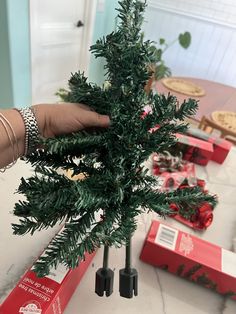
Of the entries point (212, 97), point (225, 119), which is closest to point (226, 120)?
point (225, 119)

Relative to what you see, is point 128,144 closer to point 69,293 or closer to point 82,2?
point 69,293

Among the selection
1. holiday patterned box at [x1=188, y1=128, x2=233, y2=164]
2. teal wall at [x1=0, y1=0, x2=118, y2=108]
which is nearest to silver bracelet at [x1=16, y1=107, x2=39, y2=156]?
holiday patterned box at [x1=188, y1=128, x2=233, y2=164]

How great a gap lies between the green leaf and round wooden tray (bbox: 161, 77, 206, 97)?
69 cm

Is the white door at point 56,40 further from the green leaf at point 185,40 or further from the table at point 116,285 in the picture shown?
the table at point 116,285

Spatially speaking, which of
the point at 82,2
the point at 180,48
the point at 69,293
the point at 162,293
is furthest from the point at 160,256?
the point at 180,48

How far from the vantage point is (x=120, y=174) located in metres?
0.34

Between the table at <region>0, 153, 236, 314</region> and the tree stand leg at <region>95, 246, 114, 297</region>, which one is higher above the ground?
the tree stand leg at <region>95, 246, 114, 297</region>

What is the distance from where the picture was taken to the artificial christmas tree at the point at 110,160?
0.31m

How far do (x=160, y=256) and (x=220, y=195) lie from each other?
1.26ft

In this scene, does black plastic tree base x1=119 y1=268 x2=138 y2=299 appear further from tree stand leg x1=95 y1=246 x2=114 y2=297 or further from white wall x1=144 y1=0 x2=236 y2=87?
white wall x1=144 y1=0 x2=236 y2=87

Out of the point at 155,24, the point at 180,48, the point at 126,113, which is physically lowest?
the point at 180,48

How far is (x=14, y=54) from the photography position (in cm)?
172

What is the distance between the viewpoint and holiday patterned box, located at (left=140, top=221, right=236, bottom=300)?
0.52 meters

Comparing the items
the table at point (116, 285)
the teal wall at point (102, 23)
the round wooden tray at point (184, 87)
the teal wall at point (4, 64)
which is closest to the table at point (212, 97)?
the round wooden tray at point (184, 87)
